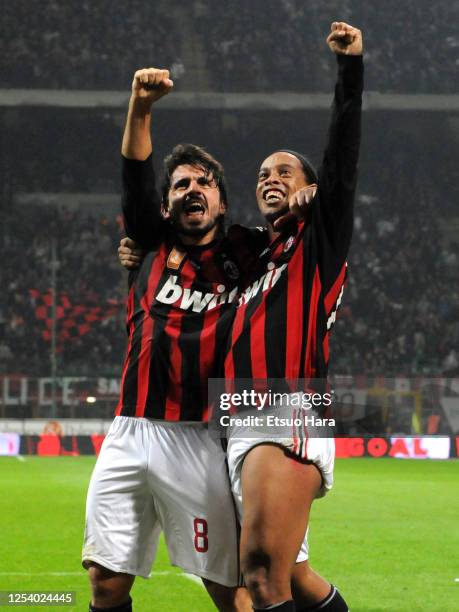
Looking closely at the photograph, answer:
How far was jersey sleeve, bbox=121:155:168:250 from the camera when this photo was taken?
3.43 m

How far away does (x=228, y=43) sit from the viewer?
26.5m

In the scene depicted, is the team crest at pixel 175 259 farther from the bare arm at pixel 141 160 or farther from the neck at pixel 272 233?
the neck at pixel 272 233

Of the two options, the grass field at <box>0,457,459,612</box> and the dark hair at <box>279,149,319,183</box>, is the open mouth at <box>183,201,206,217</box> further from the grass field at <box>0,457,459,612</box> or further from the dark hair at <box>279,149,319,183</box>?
the grass field at <box>0,457,459,612</box>

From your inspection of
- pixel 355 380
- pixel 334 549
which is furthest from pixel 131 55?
pixel 334 549

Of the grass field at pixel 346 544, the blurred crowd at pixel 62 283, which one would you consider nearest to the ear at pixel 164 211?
the grass field at pixel 346 544

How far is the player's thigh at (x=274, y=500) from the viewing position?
9.73 ft

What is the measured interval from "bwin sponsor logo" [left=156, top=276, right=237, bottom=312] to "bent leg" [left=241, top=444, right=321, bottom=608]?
1.80 ft

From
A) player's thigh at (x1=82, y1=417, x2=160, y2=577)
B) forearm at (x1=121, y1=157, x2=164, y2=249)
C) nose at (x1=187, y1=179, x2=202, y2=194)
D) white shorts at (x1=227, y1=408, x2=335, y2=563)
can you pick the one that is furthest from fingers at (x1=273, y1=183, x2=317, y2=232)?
player's thigh at (x1=82, y1=417, x2=160, y2=577)

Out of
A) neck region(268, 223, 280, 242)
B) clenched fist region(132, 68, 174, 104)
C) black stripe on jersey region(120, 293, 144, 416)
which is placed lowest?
black stripe on jersey region(120, 293, 144, 416)

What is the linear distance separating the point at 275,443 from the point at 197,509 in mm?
401

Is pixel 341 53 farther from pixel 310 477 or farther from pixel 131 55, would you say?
pixel 131 55

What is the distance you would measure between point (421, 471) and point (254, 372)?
478 inches

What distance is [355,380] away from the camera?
17.1 metres

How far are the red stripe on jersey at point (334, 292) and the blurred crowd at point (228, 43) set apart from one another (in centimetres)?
2313
